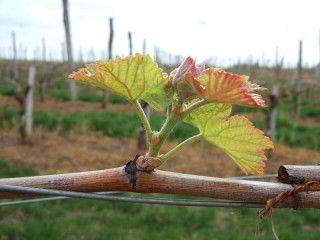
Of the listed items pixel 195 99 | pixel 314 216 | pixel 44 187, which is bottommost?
pixel 314 216

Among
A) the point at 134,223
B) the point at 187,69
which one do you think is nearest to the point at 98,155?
the point at 134,223

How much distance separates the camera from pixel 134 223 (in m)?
5.05

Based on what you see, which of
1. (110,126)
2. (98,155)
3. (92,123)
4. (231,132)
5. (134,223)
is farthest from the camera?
(92,123)

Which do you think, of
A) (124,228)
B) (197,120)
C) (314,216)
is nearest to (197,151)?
(314,216)

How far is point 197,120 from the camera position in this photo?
74 centimetres

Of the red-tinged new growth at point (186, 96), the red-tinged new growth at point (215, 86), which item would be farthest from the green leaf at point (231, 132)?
the red-tinged new growth at point (215, 86)

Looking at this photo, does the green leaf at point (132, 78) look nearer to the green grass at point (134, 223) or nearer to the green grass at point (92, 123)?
the green grass at point (134, 223)

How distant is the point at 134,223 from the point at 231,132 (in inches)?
175

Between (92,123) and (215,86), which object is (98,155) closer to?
(92,123)

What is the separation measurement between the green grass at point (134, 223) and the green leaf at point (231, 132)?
3.70m

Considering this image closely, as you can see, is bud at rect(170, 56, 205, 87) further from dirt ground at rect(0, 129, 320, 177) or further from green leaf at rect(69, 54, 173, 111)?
dirt ground at rect(0, 129, 320, 177)

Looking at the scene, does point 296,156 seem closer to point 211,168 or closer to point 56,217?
point 211,168

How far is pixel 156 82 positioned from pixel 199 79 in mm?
70

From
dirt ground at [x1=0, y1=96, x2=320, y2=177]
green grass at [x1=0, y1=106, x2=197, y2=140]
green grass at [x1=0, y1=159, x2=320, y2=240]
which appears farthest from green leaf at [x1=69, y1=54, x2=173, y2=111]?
green grass at [x1=0, y1=106, x2=197, y2=140]
